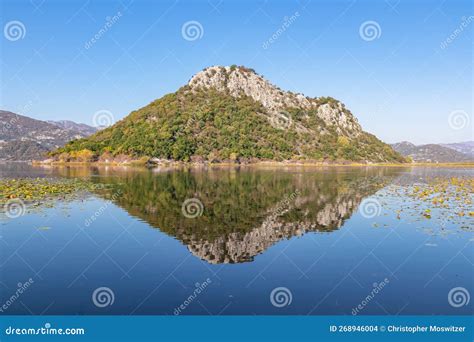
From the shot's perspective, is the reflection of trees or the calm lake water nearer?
the calm lake water

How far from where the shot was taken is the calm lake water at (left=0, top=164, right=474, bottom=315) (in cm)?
1452

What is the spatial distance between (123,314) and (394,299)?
1045cm

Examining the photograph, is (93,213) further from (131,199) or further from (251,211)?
(251,211)

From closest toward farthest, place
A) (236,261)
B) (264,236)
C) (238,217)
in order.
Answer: (236,261) → (264,236) → (238,217)

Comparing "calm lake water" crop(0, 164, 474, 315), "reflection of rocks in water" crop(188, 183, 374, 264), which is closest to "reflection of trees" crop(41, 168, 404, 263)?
"reflection of rocks in water" crop(188, 183, 374, 264)

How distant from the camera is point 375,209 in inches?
1442

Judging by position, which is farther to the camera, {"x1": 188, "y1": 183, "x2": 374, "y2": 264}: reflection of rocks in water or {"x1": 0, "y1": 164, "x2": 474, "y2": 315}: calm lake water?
{"x1": 188, "y1": 183, "x2": 374, "y2": 264}: reflection of rocks in water

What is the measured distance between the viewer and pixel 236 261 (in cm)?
1942

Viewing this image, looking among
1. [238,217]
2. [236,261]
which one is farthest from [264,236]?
[238,217]

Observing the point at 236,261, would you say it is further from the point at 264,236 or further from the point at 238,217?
the point at 238,217

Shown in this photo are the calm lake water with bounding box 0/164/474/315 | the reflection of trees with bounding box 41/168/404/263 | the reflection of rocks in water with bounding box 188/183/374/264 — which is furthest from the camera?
the reflection of trees with bounding box 41/168/404/263

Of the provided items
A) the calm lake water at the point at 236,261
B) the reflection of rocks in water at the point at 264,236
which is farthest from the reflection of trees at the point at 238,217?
the calm lake water at the point at 236,261

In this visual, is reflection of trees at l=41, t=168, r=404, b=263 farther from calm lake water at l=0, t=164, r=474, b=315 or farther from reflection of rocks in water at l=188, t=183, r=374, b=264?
calm lake water at l=0, t=164, r=474, b=315

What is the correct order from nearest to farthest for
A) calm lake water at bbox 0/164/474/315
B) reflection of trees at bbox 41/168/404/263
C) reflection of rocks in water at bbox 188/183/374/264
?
1. calm lake water at bbox 0/164/474/315
2. reflection of rocks in water at bbox 188/183/374/264
3. reflection of trees at bbox 41/168/404/263
